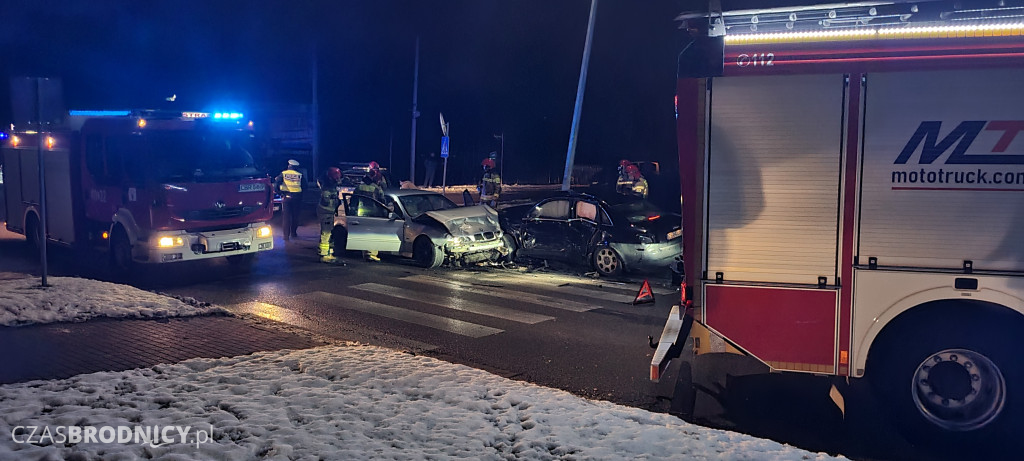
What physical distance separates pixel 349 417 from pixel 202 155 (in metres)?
8.64

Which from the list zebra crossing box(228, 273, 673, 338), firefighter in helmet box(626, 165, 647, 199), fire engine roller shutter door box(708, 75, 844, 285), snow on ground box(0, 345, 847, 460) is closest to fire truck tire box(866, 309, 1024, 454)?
fire engine roller shutter door box(708, 75, 844, 285)

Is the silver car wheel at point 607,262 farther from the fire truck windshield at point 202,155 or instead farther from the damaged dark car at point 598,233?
the fire truck windshield at point 202,155

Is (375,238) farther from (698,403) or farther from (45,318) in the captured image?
(698,403)

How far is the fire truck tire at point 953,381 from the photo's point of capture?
206 inches

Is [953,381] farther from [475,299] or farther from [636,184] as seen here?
[636,184]

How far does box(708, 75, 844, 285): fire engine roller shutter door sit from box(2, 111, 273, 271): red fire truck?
9415 mm

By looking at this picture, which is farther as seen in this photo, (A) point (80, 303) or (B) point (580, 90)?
(B) point (580, 90)

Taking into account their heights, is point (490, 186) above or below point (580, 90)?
below

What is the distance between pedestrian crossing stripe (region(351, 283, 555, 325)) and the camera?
9.98 metres

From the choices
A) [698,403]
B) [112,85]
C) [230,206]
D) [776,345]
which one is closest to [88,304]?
[230,206]

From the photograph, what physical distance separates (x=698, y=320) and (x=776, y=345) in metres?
0.60

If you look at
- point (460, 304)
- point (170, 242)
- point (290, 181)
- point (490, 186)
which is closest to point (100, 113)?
point (170, 242)

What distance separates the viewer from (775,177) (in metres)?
5.66

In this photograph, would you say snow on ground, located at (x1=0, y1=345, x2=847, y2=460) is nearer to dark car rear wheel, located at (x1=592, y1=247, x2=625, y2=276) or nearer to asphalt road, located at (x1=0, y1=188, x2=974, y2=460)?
asphalt road, located at (x1=0, y1=188, x2=974, y2=460)
